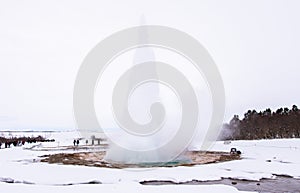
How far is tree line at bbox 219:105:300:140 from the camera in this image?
73.9 m

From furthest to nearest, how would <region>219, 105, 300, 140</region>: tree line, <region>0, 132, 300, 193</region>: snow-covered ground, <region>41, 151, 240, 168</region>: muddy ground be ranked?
<region>219, 105, 300, 140</region>: tree line < <region>41, 151, 240, 168</region>: muddy ground < <region>0, 132, 300, 193</region>: snow-covered ground

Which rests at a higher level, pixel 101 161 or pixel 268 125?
pixel 268 125

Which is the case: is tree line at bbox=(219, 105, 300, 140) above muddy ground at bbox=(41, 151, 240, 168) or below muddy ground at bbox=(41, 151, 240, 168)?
above

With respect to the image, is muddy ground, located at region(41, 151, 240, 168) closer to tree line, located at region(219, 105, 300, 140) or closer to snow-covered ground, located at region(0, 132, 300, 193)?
snow-covered ground, located at region(0, 132, 300, 193)

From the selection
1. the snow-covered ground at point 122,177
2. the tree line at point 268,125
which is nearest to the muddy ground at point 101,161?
the snow-covered ground at point 122,177

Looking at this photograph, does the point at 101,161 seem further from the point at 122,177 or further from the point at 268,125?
the point at 268,125

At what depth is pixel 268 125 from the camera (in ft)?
259

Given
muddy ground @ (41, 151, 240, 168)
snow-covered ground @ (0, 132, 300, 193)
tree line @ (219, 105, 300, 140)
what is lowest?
snow-covered ground @ (0, 132, 300, 193)

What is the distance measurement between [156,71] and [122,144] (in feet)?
29.8

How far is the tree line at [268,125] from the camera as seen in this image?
7388cm

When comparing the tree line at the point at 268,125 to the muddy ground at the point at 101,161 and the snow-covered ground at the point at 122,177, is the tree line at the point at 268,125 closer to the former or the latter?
the muddy ground at the point at 101,161

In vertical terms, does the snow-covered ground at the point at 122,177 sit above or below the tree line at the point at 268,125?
below

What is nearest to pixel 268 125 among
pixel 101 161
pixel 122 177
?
pixel 101 161

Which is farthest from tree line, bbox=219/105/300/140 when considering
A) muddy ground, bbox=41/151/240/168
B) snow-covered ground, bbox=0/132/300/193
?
snow-covered ground, bbox=0/132/300/193
